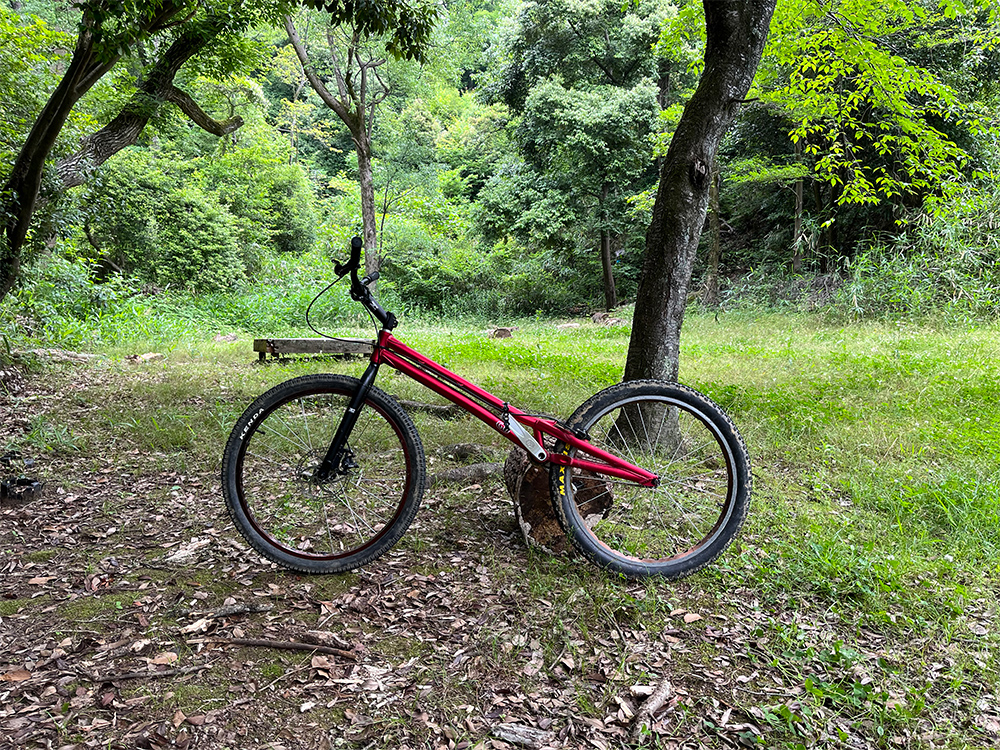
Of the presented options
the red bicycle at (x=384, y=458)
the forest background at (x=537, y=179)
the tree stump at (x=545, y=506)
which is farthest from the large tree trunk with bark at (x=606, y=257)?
A: the red bicycle at (x=384, y=458)

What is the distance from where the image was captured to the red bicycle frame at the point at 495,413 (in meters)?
2.54

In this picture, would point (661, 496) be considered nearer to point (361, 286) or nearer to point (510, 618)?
point (510, 618)

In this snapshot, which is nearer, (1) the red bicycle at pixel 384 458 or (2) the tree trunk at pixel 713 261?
(1) the red bicycle at pixel 384 458

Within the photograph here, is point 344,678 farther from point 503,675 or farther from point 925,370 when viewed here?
point 925,370

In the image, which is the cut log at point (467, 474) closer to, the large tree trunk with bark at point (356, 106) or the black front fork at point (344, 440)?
the black front fork at point (344, 440)

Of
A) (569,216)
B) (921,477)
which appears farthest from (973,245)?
(921,477)

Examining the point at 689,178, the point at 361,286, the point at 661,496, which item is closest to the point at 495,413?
the point at 361,286

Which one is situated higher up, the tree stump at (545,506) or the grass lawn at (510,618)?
the tree stump at (545,506)

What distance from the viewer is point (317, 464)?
2541mm

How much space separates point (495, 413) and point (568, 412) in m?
2.33

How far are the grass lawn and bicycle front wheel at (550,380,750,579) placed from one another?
0.45 ft

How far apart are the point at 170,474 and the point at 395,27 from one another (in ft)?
12.6

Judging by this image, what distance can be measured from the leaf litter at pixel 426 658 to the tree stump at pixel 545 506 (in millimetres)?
108

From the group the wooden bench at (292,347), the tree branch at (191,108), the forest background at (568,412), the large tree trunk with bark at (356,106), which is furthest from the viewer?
the large tree trunk with bark at (356,106)
